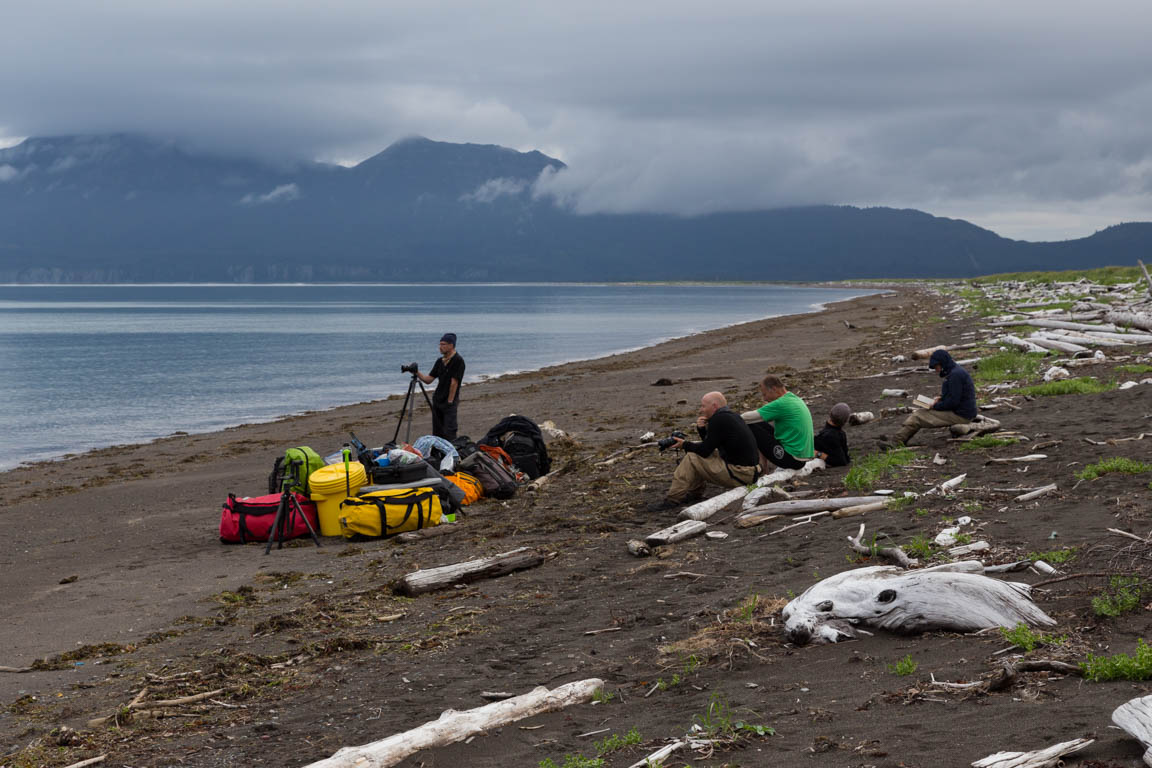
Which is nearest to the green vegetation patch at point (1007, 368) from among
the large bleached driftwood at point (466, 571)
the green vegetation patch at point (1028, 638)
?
the large bleached driftwood at point (466, 571)

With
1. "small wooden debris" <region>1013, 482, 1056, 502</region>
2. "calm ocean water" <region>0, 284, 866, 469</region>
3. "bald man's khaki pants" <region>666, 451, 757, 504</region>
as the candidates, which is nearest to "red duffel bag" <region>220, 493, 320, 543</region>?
"bald man's khaki pants" <region>666, 451, 757, 504</region>

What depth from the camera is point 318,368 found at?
46.7 metres

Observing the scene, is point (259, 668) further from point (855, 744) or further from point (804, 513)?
point (804, 513)

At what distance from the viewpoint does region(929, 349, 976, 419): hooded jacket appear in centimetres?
1280

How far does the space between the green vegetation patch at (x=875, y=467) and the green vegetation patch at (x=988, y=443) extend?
677 mm

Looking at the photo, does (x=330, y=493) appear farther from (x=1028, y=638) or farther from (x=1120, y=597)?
(x=1120, y=597)

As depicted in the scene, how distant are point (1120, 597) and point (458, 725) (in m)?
4.00

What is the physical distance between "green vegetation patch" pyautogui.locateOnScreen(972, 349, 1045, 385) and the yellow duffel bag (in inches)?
445

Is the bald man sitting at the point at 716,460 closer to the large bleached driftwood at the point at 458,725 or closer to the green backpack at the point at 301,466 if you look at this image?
the green backpack at the point at 301,466

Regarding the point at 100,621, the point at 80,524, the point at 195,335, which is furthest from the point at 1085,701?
the point at 195,335

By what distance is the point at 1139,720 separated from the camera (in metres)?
4.12

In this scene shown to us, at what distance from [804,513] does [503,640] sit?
12.8 ft

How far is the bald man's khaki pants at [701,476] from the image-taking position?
460 inches

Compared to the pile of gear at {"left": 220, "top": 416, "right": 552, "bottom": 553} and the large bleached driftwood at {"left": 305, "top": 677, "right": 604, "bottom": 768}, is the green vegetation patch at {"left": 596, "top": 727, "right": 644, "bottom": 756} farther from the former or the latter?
the pile of gear at {"left": 220, "top": 416, "right": 552, "bottom": 553}
